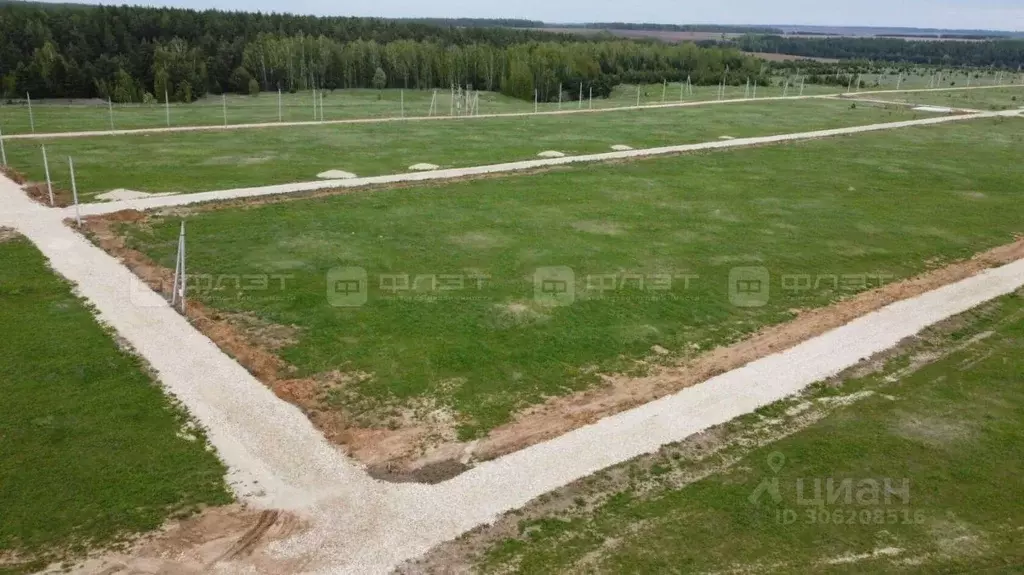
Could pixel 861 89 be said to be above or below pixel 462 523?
above

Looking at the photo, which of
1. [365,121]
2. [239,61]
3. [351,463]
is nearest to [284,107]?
[365,121]

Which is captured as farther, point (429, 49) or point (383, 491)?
point (429, 49)

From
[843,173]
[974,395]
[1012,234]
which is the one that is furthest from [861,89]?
[974,395]

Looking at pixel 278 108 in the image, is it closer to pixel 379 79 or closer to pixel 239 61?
pixel 379 79

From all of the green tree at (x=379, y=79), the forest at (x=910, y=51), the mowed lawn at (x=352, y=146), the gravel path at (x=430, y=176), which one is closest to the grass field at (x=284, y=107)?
the green tree at (x=379, y=79)

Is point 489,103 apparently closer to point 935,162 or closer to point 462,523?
point 935,162

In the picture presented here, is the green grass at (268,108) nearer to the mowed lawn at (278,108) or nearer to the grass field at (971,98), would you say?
the mowed lawn at (278,108)
